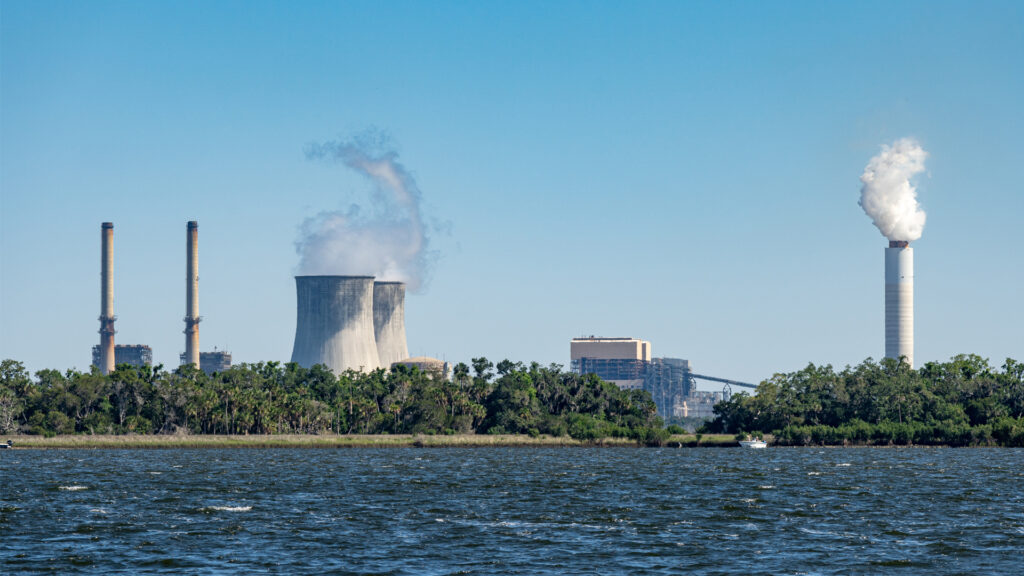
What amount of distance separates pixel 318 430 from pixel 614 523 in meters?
107

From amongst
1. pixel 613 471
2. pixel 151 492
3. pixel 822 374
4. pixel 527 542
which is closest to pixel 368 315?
pixel 822 374

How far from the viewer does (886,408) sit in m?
161

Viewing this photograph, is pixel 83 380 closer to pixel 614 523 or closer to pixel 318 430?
pixel 318 430

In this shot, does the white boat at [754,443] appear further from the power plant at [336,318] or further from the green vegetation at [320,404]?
the power plant at [336,318]

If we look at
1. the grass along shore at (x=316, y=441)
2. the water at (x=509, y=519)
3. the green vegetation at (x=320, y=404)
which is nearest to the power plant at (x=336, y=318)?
the green vegetation at (x=320, y=404)

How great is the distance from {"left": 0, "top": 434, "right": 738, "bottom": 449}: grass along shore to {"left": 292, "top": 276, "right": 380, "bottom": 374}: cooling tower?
1350 inches

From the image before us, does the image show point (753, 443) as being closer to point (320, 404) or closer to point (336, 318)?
point (320, 404)

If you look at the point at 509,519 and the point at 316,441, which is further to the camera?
the point at 316,441

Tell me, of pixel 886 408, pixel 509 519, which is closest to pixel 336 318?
pixel 886 408

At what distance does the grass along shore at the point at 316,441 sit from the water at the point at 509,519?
33883mm

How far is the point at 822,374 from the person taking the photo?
573 feet

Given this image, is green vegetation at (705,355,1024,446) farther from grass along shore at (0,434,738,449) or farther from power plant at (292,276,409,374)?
power plant at (292,276,409,374)

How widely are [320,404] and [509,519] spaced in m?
104

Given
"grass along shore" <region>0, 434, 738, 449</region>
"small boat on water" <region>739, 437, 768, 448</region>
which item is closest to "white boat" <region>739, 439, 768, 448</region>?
"small boat on water" <region>739, 437, 768, 448</region>
